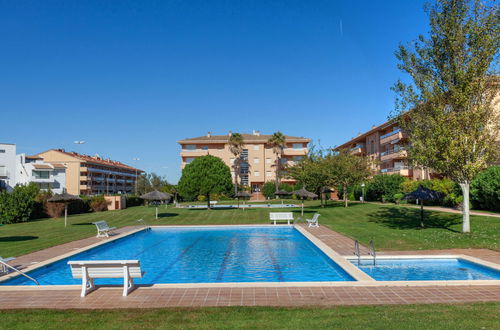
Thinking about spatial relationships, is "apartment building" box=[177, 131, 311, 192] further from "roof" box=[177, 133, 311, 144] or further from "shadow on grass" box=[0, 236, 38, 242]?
"shadow on grass" box=[0, 236, 38, 242]

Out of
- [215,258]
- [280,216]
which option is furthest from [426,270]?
[280,216]

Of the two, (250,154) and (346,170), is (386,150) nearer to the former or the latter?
(346,170)

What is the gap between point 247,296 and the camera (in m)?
7.23

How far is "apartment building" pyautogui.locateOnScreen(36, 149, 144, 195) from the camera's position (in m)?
79.7

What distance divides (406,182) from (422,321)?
1339 inches

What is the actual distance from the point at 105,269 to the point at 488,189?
989 inches

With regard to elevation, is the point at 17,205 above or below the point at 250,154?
below

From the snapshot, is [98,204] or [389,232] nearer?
[389,232]

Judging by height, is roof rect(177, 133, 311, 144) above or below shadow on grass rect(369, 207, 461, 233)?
above

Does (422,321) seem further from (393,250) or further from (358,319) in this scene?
(393,250)

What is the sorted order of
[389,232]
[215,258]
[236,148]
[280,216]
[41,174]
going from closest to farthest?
[215,258]
[389,232]
[280,216]
[236,148]
[41,174]

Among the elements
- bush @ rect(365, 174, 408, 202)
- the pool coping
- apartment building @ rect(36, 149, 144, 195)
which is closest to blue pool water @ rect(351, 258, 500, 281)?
the pool coping

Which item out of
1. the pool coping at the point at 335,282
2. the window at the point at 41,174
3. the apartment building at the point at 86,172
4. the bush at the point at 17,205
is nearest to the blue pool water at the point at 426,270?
the pool coping at the point at 335,282

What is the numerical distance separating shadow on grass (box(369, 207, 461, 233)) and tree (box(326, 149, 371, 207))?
567 centimetres
